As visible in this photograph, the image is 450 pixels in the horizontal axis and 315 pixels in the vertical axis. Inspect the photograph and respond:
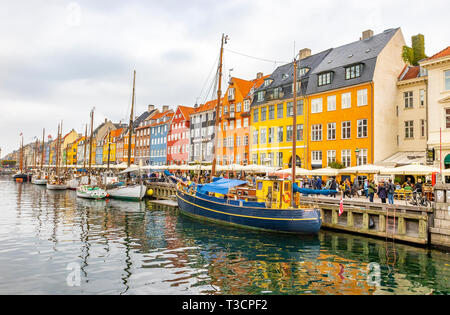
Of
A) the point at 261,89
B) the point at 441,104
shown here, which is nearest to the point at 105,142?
the point at 261,89

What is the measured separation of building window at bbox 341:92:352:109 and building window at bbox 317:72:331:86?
9.95 feet

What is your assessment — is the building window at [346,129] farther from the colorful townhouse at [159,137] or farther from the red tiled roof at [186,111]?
the colorful townhouse at [159,137]

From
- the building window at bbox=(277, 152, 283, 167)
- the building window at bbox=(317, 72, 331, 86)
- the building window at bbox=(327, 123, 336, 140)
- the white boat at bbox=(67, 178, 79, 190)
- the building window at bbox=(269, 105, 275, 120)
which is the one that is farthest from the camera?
the white boat at bbox=(67, 178, 79, 190)

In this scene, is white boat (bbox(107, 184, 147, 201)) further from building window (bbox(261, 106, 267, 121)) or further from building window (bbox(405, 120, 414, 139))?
building window (bbox(405, 120, 414, 139))

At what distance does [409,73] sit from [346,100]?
25.6 feet

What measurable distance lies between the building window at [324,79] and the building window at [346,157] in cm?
907

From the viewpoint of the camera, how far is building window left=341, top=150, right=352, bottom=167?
36.7 meters

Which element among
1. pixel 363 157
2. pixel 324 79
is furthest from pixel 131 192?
pixel 324 79

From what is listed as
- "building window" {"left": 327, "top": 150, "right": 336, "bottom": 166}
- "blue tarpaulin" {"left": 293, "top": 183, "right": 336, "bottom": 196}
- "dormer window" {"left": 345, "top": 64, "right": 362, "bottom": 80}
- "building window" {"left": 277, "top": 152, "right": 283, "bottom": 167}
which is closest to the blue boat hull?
"blue tarpaulin" {"left": 293, "top": 183, "right": 336, "bottom": 196}

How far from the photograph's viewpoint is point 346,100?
37500mm

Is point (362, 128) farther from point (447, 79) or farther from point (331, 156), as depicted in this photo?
point (447, 79)

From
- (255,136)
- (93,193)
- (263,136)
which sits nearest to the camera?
(93,193)

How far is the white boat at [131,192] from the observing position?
39.8 m

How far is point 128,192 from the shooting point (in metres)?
40.4
